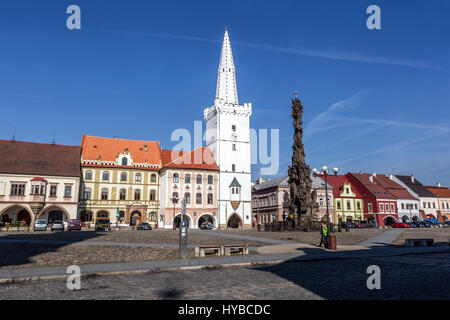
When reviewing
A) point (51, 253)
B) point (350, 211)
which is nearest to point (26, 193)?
point (51, 253)

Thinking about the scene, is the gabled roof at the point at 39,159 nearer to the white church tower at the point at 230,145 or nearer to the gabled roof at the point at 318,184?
the white church tower at the point at 230,145

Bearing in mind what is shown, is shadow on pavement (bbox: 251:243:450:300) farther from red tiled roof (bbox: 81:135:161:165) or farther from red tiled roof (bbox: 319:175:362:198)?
red tiled roof (bbox: 319:175:362:198)

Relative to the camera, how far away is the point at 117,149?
57688 millimetres

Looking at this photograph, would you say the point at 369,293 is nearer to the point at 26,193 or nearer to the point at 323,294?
the point at 323,294

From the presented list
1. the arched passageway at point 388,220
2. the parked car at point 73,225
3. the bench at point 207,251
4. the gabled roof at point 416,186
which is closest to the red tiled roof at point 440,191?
the gabled roof at point 416,186

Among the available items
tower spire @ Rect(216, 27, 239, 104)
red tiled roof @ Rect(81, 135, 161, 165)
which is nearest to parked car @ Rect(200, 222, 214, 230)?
red tiled roof @ Rect(81, 135, 161, 165)

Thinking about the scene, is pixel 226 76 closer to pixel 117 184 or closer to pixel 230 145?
pixel 230 145

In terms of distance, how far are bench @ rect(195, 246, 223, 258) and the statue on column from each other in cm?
1893

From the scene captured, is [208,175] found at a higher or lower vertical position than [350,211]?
higher

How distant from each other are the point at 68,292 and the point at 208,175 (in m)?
48.6

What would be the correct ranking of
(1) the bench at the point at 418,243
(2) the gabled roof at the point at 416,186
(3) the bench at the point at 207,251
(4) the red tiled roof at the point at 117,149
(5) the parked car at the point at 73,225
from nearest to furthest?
(3) the bench at the point at 207,251
(1) the bench at the point at 418,243
(5) the parked car at the point at 73,225
(4) the red tiled roof at the point at 117,149
(2) the gabled roof at the point at 416,186

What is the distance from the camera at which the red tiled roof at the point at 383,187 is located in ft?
230

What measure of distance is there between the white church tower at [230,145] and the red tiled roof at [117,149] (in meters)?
10.4
